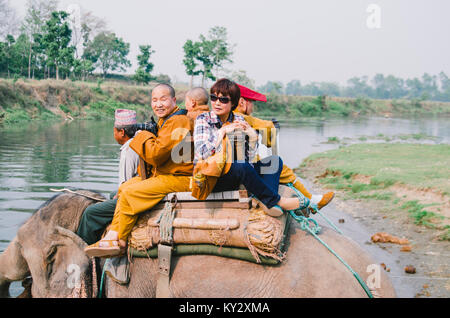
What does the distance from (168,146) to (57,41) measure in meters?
56.7

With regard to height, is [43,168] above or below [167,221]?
below

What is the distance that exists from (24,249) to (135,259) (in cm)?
110

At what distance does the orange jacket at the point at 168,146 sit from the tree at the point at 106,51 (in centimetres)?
7374

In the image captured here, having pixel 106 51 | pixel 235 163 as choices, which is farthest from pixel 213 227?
pixel 106 51

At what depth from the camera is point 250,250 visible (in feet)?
11.0

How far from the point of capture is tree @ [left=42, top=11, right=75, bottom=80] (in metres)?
52.8

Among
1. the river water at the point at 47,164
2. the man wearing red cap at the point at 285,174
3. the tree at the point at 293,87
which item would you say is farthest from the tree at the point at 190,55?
the tree at the point at 293,87

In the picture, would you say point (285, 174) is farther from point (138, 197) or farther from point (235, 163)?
point (138, 197)

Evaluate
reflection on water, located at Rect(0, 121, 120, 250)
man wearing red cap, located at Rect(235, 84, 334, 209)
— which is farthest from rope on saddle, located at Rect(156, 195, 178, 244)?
reflection on water, located at Rect(0, 121, 120, 250)

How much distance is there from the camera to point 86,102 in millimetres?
45250
